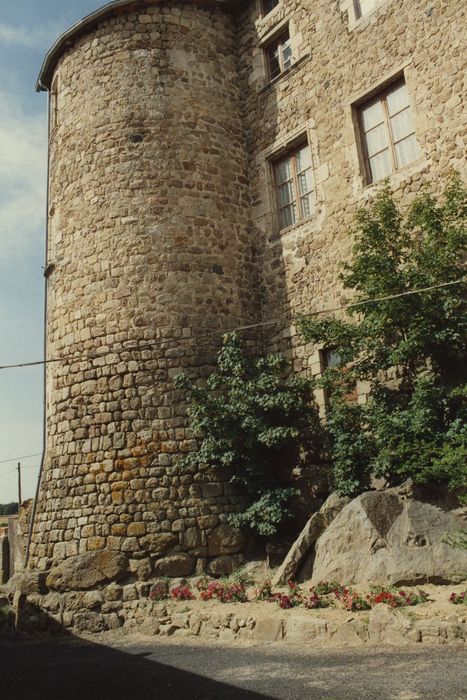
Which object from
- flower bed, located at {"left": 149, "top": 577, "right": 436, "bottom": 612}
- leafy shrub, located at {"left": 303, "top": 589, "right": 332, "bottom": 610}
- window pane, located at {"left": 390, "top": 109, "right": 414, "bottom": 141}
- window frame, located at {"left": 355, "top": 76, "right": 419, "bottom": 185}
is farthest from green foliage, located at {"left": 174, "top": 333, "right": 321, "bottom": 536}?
window pane, located at {"left": 390, "top": 109, "right": 414, "bottom": 141}

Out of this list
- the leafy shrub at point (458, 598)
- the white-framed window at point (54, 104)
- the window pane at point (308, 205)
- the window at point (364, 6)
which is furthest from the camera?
the white-framed window at point (54, 104)

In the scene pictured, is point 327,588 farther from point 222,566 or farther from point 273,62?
point 273,62

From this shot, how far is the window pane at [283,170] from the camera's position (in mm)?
10830

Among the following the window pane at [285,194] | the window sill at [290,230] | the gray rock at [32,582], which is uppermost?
the window pane at [285,194]

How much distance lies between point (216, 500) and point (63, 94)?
26.1 ft

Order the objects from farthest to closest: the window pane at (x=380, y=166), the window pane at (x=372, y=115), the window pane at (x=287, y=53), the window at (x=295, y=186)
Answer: the window pane at (x=287, y=53)
the window at (x=295, y=186)
the window pane at (x=372, y=115)
the window pane at (x=380, y=166)

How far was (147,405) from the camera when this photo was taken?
9.12m

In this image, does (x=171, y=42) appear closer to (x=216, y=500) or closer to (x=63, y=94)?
(x=63, y=94)

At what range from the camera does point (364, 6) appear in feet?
32.6

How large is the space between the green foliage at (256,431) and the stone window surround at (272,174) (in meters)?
2.49

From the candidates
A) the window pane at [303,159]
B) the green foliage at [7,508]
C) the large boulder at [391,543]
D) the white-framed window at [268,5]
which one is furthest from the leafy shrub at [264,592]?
the green foliage at [7,508]

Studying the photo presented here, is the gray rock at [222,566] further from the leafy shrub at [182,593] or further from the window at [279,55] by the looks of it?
the window at [279,55]

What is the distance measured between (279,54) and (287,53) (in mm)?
181

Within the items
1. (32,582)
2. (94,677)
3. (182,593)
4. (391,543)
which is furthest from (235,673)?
(32,582)
